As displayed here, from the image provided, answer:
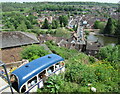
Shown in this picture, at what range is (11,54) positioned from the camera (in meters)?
12.3

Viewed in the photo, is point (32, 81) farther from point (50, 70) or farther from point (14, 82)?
point (50, 70)

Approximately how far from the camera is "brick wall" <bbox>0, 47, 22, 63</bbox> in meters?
11.9

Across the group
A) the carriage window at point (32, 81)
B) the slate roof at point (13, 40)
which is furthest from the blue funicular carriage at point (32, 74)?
the slate roof at point (13, 40)

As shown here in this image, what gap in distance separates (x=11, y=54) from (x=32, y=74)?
8500 mm

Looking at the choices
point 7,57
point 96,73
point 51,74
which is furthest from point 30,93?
point 7,57

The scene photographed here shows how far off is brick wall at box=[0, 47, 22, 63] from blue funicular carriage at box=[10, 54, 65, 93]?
7.08m

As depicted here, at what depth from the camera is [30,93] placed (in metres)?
4.95

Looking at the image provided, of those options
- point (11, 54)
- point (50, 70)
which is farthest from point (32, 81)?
point (11, 54)

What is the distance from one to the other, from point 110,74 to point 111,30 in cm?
3931

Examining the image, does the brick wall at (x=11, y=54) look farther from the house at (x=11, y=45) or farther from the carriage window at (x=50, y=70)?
the carriage window at (x=50, y=70)

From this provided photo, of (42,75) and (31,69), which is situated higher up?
(31,69)

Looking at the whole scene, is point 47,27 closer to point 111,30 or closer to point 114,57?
point 111,30

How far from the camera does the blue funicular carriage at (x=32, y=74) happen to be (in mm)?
4664

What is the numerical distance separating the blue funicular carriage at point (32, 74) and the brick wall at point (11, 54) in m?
7.08
